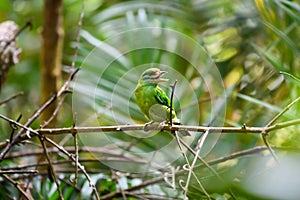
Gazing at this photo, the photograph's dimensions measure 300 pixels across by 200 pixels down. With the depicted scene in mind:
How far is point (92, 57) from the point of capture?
3.57 ft

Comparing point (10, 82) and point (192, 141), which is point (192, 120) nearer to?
point (192, 141)

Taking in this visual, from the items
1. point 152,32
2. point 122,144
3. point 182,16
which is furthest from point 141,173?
point 182,16

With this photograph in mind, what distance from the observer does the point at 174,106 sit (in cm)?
66

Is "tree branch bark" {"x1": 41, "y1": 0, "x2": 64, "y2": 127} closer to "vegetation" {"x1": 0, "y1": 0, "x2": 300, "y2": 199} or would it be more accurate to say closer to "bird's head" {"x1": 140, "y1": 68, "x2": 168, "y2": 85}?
"vegetation" {"x1": 0, "y1": 0, "x2": 300, "y2": 199}

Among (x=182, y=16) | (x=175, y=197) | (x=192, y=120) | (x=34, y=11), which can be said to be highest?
(x=34, y=11)

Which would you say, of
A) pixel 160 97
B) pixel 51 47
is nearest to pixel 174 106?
pixel 160 97

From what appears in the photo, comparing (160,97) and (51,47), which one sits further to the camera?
(51,47)

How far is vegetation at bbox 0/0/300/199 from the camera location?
0.66 m

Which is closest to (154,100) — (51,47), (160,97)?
(160,97)

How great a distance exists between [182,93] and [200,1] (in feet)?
2.08

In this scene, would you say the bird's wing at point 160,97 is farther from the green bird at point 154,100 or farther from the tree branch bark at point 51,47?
the tree branch bark at point 51,47

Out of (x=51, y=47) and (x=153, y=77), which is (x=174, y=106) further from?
(x=51, y=47)

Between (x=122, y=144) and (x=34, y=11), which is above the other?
(x=34, y=11)

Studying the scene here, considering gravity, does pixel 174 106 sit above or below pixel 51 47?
below
